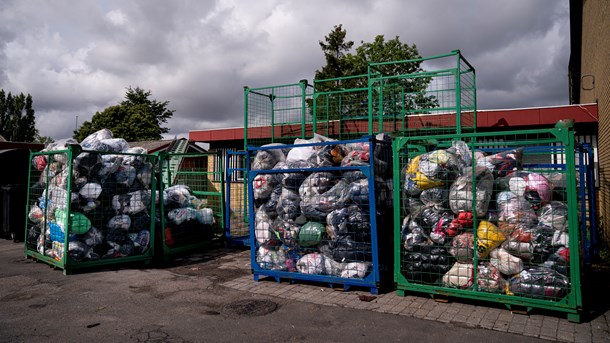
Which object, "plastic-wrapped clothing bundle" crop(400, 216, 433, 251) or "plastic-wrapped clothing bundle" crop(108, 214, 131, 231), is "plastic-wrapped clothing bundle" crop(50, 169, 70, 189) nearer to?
"plastic-wrapped clothing bundle" crop(108, 214, 131, 231)

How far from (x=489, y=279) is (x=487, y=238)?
17.5 inches

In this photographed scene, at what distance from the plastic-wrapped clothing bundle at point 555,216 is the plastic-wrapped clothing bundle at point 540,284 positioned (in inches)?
18.1

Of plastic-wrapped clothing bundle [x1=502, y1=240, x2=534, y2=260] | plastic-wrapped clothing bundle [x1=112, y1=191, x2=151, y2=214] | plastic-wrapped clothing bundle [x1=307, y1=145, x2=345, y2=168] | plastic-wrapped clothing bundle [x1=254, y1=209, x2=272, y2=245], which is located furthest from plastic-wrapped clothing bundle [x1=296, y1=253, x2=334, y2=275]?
plastic-wrapped clothing bundle [x1=112, y1=191, x2=151, y2=214]

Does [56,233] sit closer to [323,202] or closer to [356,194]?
[323,202]

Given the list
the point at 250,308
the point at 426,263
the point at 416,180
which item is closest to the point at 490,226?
the point at 426,263

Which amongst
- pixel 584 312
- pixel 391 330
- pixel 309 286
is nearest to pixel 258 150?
pixel 309 286

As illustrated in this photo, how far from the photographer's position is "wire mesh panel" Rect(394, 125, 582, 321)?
162 inches

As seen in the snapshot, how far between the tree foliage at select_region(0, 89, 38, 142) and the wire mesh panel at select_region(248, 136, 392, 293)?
59.3 meters

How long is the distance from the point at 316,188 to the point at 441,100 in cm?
384

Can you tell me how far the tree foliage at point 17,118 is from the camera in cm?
5312

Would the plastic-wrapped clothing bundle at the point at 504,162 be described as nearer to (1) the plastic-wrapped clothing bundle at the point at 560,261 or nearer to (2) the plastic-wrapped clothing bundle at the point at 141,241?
(1) the plastic-wrapped clothing bundle at the point at 560,261

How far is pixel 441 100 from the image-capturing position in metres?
7.89

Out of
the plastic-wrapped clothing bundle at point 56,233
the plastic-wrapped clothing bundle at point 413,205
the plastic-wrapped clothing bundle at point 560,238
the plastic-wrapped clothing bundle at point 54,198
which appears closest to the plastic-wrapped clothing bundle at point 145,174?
the plastic-wrapped clothing bundle at point 54,198

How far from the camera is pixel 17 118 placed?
53812mm
